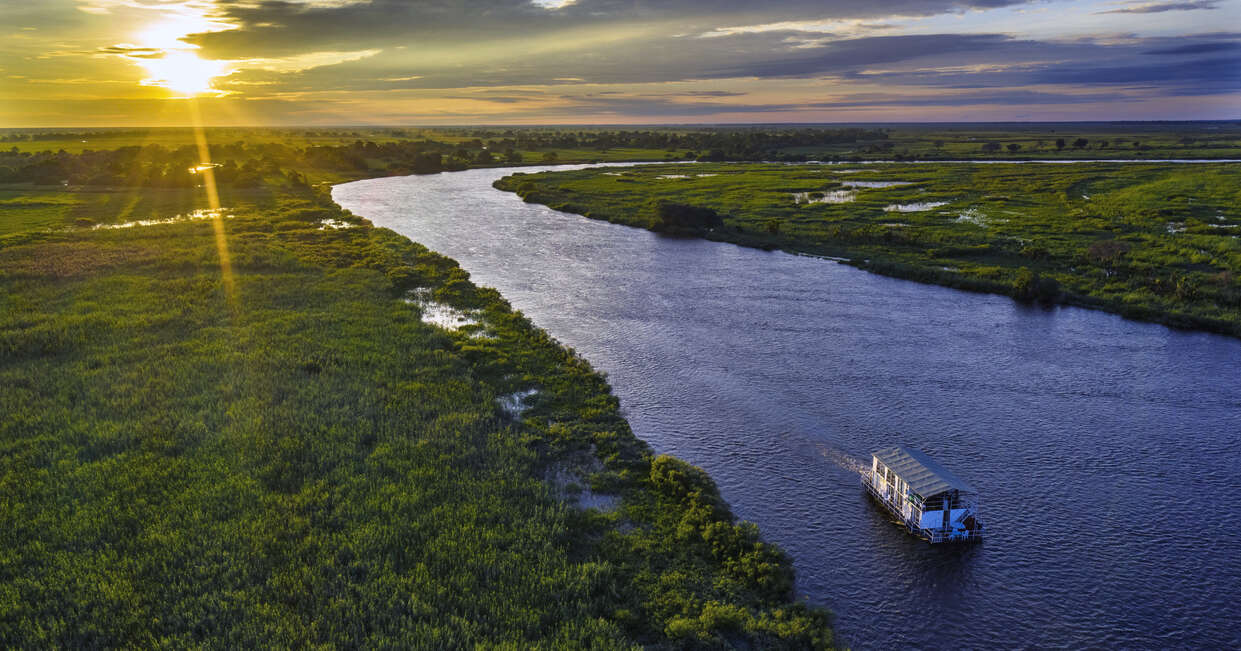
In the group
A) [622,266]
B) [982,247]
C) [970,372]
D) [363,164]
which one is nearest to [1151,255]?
[982,247]

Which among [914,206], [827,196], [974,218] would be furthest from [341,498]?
[827,196]

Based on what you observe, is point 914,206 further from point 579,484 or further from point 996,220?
point 579,484

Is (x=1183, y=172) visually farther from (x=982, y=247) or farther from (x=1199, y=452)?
(x=1199, y=452)

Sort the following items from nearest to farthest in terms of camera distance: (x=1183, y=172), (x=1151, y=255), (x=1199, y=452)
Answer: (x=1199, y=452) < (x=1151, y=255) < (x=1183, y=172)

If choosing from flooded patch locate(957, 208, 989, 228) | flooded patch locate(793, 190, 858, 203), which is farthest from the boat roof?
flooded patch locate(793, 190, 858, 203)

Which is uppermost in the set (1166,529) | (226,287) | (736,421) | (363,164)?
(363,164)

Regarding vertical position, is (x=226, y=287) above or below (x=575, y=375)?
above

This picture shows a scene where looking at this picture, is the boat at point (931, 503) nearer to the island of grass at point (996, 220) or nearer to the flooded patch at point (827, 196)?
the island of grass at point (996, 220)

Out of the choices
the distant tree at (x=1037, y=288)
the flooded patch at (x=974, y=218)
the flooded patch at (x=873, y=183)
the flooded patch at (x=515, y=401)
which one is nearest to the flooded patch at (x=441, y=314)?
the flooded patch at (x=515, y=401)
